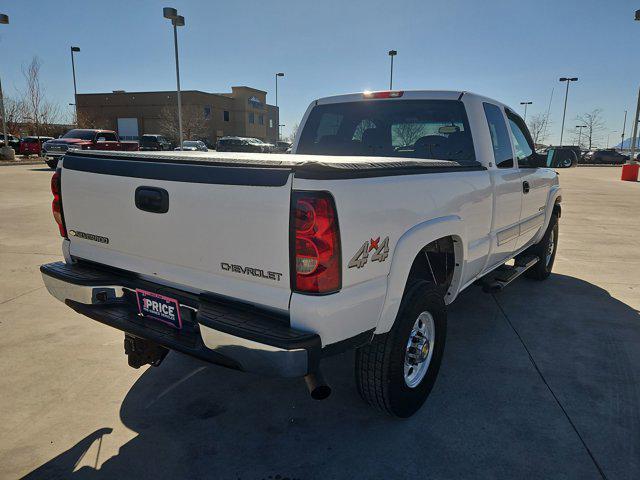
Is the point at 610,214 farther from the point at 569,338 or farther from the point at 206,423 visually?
the point at 206,423

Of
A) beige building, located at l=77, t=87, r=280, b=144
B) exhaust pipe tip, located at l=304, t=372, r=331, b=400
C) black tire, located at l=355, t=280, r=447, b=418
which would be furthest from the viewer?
beige building, located at l=77, t=87, r=280, b=144

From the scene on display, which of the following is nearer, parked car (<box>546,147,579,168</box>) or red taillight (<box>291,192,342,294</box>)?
red taillight (<box>291,192,342,294</box>)

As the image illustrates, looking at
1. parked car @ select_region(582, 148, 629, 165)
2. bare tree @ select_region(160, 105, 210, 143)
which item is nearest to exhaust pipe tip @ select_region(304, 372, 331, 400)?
bare tree @ select_region(160, 105, 210, 143)

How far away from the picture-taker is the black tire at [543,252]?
552 centimetres

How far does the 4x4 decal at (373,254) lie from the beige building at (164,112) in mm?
55703

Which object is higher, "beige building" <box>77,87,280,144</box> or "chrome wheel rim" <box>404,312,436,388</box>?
"beige building" <box>77,87,280,144</box>

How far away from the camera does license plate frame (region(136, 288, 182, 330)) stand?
94.3 inches

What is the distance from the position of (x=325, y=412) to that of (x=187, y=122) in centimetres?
5596

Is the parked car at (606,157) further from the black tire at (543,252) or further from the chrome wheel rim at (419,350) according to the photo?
the chrome wheel rim at (419,350)

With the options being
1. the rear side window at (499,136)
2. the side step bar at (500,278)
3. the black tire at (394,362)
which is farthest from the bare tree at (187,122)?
the black tire at (394,362)

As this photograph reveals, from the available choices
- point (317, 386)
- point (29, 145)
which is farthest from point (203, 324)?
point (29, 145)

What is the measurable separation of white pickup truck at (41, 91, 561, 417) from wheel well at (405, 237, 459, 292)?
1cm

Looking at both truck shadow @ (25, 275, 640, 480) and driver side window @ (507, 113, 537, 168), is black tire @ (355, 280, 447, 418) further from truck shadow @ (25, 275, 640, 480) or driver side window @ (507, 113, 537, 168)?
driver side window @ (507, 113, 537, 168)

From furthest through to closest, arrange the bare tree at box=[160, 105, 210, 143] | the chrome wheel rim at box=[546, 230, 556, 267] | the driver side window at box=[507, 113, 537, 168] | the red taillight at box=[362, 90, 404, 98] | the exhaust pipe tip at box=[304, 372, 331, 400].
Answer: the bare tree at box=[160, 105, 210, 143] < the chrome wheel rim at box=[546, 230, 556, 267] < the driver side window at box=[507, 113, 537, 168] < the red taillight at box=[362, 90, 404, 98] < the exhaust pipe tip at box=[304, 372, 331, 400]
